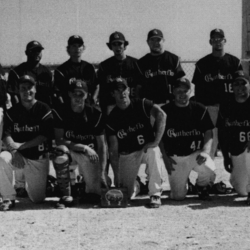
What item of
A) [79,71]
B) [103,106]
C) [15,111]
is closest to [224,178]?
[103,106]

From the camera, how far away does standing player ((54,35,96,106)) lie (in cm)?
708

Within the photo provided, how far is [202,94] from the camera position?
7227 mm

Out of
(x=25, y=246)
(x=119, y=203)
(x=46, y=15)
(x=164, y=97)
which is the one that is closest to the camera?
(x=25, y=246)

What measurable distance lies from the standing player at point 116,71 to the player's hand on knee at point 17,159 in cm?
147

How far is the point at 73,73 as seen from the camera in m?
7.09

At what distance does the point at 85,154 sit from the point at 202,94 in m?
1.83

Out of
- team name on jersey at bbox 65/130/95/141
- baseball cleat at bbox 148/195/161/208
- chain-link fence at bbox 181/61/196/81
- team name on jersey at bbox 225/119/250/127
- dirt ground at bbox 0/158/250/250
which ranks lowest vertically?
dirt ground at bbox 0/158/250/250

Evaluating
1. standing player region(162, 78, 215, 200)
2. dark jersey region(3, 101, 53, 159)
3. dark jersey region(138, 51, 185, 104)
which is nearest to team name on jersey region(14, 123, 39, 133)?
dark jersey region(3, 101, 53, 159)

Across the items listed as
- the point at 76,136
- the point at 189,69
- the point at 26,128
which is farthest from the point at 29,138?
the point at 189,69

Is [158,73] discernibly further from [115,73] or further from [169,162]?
[169,162]

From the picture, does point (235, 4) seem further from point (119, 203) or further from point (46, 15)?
point (119, 203)

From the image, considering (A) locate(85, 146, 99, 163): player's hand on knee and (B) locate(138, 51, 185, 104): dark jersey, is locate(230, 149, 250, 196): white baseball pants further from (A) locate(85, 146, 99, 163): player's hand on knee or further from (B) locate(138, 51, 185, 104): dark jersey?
(A) locate(85, 146, 99, 163): player's hand on knee

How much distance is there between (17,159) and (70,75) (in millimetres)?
1431

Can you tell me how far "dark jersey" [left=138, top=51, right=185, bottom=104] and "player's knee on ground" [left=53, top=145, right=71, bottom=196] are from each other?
4.93ft
